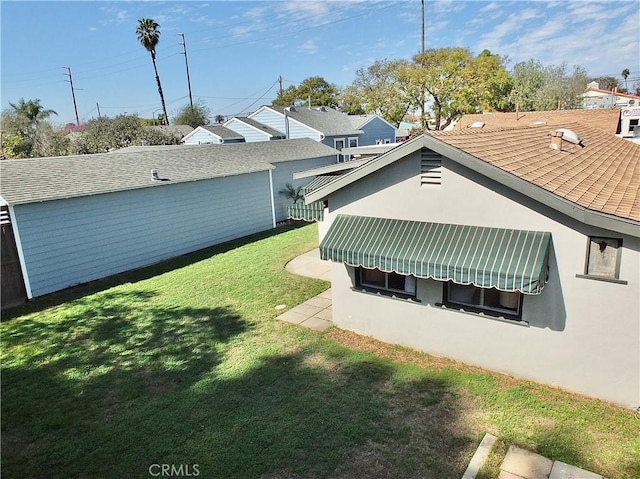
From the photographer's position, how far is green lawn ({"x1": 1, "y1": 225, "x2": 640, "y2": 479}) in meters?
6.23

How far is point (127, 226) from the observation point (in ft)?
55.8

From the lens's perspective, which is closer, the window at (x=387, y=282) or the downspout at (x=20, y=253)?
the window at (x=387, y=282)

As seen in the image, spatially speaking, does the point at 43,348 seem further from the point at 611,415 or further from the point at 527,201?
the point at 611,415

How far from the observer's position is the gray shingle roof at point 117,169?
14676 mm

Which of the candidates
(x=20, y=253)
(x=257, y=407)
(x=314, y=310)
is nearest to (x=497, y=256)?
(x=257, y=407)

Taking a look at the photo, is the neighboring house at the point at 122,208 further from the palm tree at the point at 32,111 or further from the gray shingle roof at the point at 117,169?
the palm tree at the point at 32,111

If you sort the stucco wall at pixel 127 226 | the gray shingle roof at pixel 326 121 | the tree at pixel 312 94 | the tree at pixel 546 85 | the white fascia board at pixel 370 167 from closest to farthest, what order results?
the white fascia board at pixel 370 167, the stucco wall at pixel 127 226, the gray shingle roof at pixel 326 121, the tree at pixel 546 85, the tree at pixel 312 94

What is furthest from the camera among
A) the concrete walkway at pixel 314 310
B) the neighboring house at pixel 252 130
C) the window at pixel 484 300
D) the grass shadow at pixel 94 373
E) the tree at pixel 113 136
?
the neighboring house at pixel 252 130

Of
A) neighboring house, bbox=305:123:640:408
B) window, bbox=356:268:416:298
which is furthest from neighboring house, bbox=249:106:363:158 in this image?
neighboring house, bbox=305:123:640:408

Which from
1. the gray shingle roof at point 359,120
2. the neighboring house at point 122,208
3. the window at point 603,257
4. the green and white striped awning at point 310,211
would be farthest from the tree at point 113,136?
the window at point 603,257

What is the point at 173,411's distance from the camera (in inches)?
297

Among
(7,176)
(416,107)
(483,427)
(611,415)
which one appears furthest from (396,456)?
(416,107)

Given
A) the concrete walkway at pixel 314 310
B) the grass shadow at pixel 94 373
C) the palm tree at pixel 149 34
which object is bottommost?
the concrete walkway at pixel 314 310

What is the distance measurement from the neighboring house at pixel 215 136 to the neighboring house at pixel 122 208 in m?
19.9
